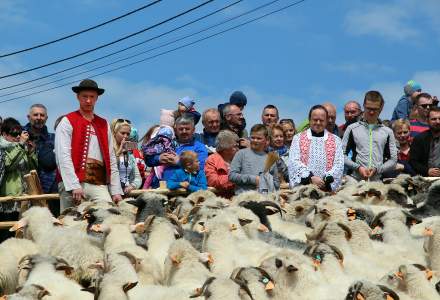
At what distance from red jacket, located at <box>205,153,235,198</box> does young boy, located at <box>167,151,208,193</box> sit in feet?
0.52

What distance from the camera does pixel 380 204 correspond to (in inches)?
461

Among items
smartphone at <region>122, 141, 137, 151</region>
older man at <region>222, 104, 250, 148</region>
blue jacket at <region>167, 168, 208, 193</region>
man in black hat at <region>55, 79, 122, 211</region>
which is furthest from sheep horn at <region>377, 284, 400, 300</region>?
older man at <region>222, 104, 250, 148</region>

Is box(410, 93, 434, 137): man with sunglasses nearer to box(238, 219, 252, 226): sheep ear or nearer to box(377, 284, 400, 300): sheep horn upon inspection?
box(238, 219, 252, 226): sheep ear

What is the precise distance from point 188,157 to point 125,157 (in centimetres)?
118

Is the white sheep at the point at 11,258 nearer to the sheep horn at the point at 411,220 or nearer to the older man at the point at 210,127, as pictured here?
the sheep horn at the point at 411,220

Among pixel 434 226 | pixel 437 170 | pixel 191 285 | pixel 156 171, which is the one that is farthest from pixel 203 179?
pixel 191 285

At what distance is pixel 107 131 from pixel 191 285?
4027mm

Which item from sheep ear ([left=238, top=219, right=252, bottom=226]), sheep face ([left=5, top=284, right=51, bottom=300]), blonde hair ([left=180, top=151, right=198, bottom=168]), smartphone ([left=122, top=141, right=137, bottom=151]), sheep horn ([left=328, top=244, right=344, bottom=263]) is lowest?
sheep horn ([left=328, top=244, right=344, bottom=263])

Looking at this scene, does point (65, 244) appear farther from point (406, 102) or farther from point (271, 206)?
point (406, 102)

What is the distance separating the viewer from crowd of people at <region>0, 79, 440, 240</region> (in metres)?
10.7

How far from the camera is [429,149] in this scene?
12.8 metres

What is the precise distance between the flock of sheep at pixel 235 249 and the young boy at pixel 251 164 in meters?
0.44

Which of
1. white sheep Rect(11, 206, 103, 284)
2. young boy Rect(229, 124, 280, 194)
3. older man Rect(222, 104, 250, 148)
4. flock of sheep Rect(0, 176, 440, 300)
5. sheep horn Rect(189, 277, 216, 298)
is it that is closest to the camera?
sheep horn Rect(189, 277, 216, 298)

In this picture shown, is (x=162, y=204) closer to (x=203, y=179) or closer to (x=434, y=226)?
(x=203, y=179)
